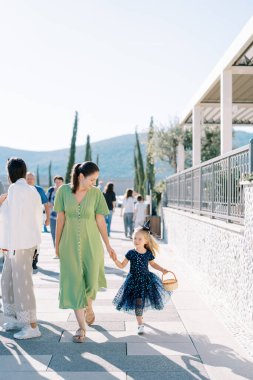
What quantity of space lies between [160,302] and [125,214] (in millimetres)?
11877

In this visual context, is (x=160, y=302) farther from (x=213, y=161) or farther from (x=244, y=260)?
(x=213, y=161)

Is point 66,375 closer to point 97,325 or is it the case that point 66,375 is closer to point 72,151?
point 97,325

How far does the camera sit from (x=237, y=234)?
659cm

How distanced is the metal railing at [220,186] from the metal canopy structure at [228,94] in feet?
6.29

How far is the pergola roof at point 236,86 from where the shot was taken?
38.9 ft

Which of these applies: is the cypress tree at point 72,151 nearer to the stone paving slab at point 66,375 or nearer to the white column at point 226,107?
the white column at point 226,107

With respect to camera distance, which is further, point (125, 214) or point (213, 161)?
point (125, 214)

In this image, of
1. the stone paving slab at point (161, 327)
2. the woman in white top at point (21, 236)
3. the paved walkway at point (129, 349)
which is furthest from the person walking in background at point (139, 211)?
the woman in white top at point (21, 236)

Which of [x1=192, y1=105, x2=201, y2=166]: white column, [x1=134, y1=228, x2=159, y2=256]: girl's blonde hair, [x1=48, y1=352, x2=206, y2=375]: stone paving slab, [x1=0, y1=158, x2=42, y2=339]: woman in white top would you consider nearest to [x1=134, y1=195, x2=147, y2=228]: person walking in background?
[x1=192, y1=105, x2=201, y2=166]: white column

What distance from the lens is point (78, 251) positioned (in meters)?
5.38

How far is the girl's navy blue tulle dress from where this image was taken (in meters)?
5.77

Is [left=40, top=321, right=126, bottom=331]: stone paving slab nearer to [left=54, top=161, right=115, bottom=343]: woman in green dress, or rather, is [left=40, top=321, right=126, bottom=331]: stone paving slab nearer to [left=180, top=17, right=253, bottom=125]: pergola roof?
[left=54, top=161, right=115, bottom=343]: woman in green dress

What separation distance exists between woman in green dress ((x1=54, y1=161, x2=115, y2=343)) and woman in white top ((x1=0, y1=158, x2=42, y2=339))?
28 cm

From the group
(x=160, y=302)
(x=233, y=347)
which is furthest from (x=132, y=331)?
(x=233, y=347)
